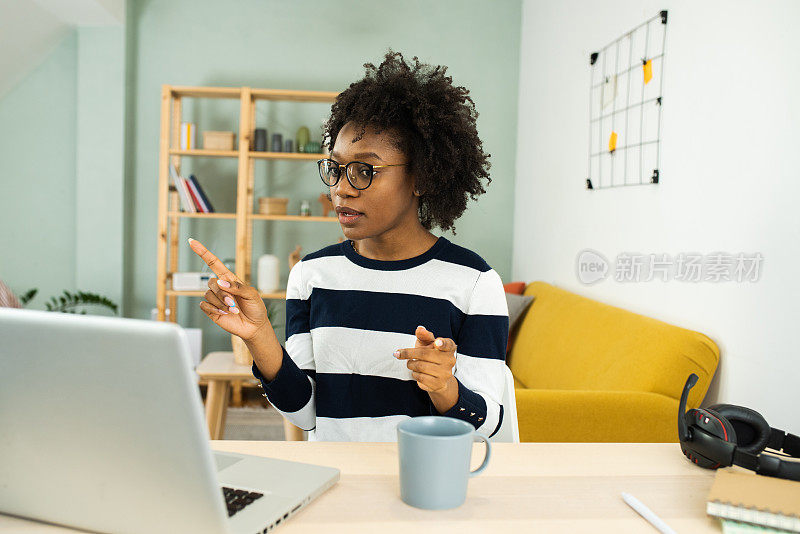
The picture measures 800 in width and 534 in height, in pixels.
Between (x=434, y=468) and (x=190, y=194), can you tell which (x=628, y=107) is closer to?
(x=434, y=468)

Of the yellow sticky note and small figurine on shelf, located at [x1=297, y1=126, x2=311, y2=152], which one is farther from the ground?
the yellow sticky note

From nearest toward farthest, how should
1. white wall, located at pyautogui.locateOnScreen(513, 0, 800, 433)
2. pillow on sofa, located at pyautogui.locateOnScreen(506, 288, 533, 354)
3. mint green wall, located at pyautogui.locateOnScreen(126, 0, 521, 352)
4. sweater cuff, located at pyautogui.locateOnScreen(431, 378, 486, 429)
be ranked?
sweater cuff, located at pyautogui.locateOnScreen(431, 378, 486, 429), white wall, located at pyautogui.locateOnScreen(513, 0, 800, 433), pillow on sofa, located at pyautogui.locateOnScreen(506, 288, 533, 354), mint green wall, located at pyautogui.locateOnScreen(126, 0, 521, 352)

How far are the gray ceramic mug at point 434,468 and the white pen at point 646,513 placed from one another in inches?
7.3

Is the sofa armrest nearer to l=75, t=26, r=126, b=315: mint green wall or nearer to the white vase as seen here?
the white vase

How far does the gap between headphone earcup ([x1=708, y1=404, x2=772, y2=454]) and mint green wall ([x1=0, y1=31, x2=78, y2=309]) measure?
3.89 metres

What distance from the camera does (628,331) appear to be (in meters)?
2.03

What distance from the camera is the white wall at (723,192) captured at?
1498mm

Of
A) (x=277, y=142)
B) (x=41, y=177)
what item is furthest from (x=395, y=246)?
(x=41, y=177)

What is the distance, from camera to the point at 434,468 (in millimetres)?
646

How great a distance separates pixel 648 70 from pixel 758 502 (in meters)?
1.96

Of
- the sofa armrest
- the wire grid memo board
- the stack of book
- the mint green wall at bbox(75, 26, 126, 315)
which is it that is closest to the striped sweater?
the sofa armrest

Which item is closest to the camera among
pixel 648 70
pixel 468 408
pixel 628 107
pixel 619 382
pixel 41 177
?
pixel 468 408

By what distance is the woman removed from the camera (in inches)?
41.9

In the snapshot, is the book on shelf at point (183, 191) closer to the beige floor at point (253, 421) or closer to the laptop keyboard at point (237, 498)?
the beige floor at point (253, 421)
